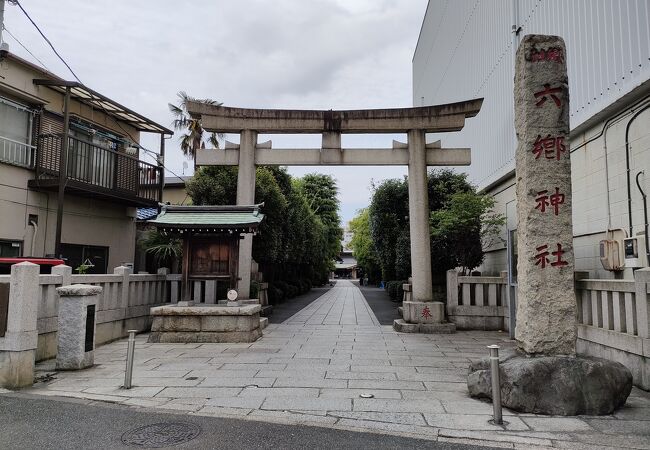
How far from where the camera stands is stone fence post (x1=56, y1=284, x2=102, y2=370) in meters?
7.84

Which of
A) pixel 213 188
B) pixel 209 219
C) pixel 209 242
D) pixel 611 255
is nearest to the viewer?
pixel 611 255

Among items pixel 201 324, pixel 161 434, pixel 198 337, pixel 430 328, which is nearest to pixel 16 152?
pixel 201 324

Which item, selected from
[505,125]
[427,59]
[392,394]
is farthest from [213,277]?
[427,59]

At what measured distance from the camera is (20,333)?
22.4ft

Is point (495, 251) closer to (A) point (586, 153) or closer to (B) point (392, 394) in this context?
(A) point (586, 153)

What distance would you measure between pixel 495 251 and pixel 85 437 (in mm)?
15235

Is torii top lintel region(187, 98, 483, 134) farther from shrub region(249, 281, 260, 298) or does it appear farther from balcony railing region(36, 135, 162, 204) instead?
shrub region(249, 281, 260, 298)

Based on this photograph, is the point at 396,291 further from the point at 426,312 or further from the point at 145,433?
the point at 145,433

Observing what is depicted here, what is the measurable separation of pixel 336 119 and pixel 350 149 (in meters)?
1.02

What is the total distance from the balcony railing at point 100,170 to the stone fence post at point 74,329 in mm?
7528

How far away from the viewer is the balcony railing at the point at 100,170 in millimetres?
14297

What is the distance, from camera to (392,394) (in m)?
6.50

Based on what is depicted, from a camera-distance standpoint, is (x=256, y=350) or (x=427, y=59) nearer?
(x=256, y=350)

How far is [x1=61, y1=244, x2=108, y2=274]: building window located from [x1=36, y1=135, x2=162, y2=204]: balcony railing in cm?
227
